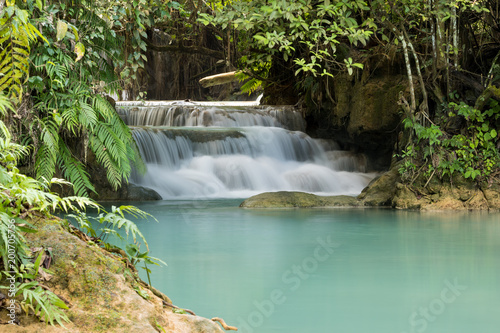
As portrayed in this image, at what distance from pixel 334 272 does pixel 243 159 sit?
809 cm

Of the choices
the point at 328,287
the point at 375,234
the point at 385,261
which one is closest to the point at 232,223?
the point at 375,234

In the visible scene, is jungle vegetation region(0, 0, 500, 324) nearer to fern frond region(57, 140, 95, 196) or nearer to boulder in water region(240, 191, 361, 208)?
fern frond region(57, 140, 95, 196)

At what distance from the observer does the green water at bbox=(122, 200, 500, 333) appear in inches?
107

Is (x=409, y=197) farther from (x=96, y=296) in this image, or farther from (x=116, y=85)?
(x=96, y=296)

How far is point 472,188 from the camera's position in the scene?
8.05 metres

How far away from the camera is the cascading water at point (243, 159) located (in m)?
10.9

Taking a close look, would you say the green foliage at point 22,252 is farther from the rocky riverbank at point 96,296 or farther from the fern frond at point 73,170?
the fern frond at point 73,170

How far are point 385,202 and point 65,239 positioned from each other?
710cm

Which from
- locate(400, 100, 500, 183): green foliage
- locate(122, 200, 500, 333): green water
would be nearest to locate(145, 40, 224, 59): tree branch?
locate(400, 100, 500, 183): green foliage

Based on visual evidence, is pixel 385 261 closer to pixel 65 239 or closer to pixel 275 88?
pixel 65 239

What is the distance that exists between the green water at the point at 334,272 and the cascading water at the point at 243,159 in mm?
4124

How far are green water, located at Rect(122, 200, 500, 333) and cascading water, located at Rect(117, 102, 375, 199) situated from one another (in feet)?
13.5

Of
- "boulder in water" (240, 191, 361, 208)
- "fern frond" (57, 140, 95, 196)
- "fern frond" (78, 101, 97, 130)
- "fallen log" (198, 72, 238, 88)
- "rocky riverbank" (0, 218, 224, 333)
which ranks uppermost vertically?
"fallen log" (198, 72, 238, 88)

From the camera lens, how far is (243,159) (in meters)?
11.8
